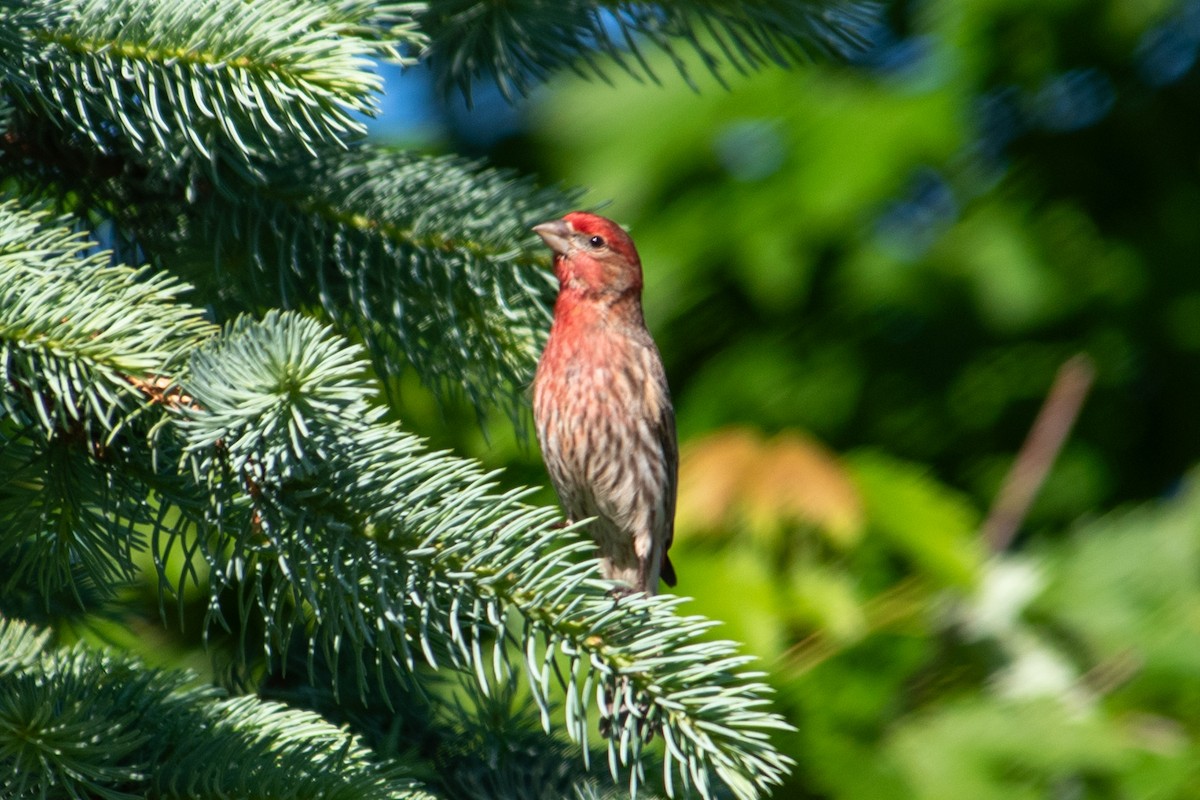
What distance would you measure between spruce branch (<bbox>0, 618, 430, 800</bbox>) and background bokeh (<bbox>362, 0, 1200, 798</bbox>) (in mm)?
1264

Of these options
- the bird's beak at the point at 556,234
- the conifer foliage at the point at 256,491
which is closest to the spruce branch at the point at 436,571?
the conifer foliage at the point at 256,491

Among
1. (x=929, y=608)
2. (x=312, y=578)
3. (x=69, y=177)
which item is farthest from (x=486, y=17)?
(x=929, y=608)

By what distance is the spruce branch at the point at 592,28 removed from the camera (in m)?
2.44

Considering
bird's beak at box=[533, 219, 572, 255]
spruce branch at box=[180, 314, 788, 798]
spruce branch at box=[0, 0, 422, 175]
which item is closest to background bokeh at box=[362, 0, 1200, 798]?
bird's beak at box=[533, 219, 572, 255]

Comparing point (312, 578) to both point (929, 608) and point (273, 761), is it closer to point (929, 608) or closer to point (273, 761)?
point (273, 761)

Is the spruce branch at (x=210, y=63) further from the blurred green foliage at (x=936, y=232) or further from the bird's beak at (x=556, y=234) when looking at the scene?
the blurred green foliage at (x=936, y=232)

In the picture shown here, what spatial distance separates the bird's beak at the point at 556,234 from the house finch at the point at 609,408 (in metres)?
0.25

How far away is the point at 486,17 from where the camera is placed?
2.46m

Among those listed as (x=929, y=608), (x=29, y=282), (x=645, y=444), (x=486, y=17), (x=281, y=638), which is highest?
(x=486, y=17)

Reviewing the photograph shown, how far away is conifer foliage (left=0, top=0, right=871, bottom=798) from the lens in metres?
1.54

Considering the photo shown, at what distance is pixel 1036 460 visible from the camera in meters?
3.59

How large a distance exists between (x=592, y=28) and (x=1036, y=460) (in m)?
1.96

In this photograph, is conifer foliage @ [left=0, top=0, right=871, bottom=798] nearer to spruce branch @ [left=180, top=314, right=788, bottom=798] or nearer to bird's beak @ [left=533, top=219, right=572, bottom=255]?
spruce branch @ [left=180, top=314, right=788, bottom=798]

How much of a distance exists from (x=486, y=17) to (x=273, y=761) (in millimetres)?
1533
